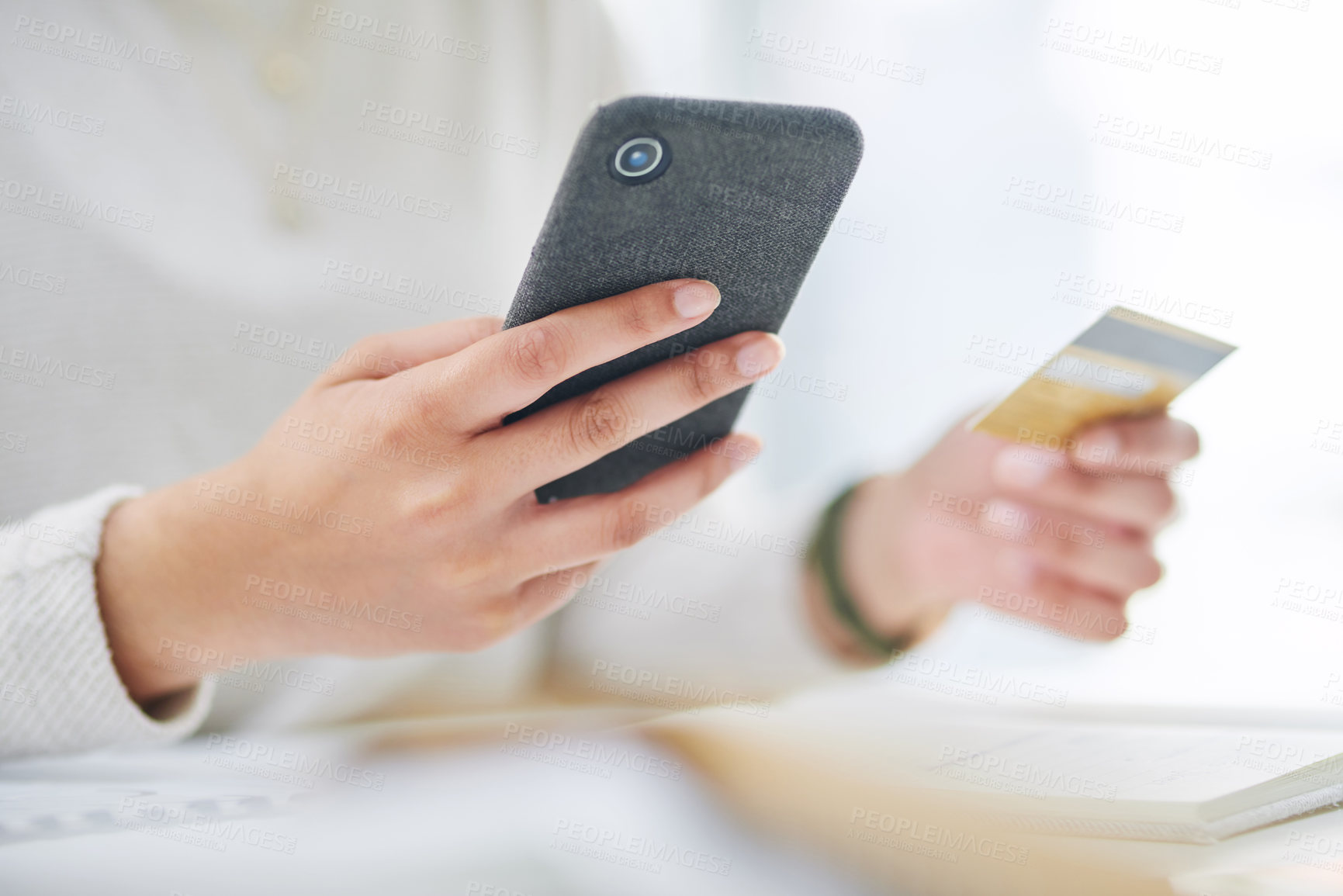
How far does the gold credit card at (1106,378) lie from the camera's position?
1.72 feet

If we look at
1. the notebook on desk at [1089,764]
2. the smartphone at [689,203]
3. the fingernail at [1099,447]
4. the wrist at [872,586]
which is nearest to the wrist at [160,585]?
the smartphone at [689,203]

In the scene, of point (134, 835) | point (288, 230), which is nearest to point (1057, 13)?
point (288, 230)

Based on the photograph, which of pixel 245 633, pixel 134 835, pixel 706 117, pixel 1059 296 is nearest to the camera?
pixel 706 117


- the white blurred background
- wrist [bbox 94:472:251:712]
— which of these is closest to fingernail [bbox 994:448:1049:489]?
the white blurred background

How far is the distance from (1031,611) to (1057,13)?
68cm

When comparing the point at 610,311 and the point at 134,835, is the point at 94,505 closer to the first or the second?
the point at 134,835

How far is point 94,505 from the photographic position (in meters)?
0.68

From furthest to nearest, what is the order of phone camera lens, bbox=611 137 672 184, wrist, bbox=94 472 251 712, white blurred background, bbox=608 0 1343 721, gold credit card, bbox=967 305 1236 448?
white blurred background, bbox=608 0 1343 721, wrist, bbox=94 472 251 712, gold credit card, bbox=967 305 1236 448, phone camera lens, bbox=611 137 672 184

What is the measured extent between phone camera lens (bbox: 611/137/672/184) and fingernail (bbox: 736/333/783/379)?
0.55ft

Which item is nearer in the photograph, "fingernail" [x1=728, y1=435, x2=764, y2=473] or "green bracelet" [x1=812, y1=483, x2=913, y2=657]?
"fingernail" [x1=728, y1=435, x2=764, y2=473]

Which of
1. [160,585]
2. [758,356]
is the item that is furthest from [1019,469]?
[160,585]

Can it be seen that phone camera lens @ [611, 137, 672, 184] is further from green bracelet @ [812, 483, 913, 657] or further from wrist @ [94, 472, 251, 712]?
green bracelet @ [812, 483, 913, 657]

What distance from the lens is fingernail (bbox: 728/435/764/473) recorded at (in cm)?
69

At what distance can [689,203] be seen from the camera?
1.53 feet
